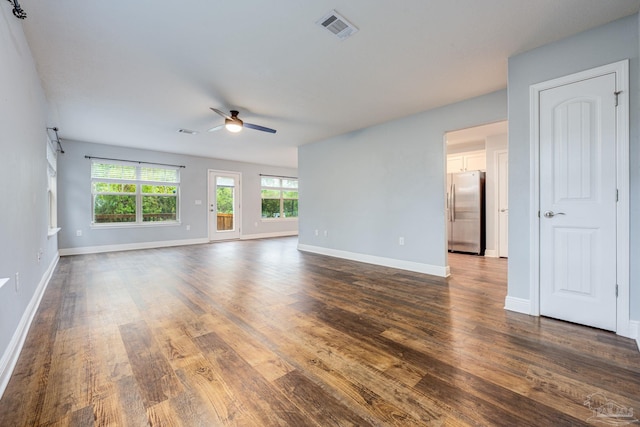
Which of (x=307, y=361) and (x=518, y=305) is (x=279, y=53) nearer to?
(x=307, y=361)

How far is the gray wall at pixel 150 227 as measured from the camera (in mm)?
5694

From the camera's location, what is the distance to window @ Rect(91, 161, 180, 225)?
6.12 m

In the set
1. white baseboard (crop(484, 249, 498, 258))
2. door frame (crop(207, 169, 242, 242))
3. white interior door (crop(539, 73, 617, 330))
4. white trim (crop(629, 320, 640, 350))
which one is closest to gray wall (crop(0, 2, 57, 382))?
white interior door (crop(539, 73, 617, 330))

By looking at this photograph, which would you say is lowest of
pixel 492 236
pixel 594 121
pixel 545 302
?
pixel 545 302

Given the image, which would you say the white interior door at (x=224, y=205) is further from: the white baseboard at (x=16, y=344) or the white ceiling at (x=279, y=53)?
the white baseboard at (x=16, y=344)

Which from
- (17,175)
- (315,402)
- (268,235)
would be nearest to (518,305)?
(315,402)

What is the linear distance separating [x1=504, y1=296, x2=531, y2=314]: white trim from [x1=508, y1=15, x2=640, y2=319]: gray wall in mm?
47

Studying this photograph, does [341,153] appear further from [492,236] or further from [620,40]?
[620,40]

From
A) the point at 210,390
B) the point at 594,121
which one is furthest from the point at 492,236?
the point at 210,390

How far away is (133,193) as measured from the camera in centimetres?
654

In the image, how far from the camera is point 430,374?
164 cm

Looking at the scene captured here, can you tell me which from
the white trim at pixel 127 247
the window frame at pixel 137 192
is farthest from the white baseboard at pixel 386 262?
the window frame at pixel 137 192

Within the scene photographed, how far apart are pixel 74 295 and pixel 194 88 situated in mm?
→ 2796

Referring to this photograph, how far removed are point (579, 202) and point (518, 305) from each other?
106 centimetres
